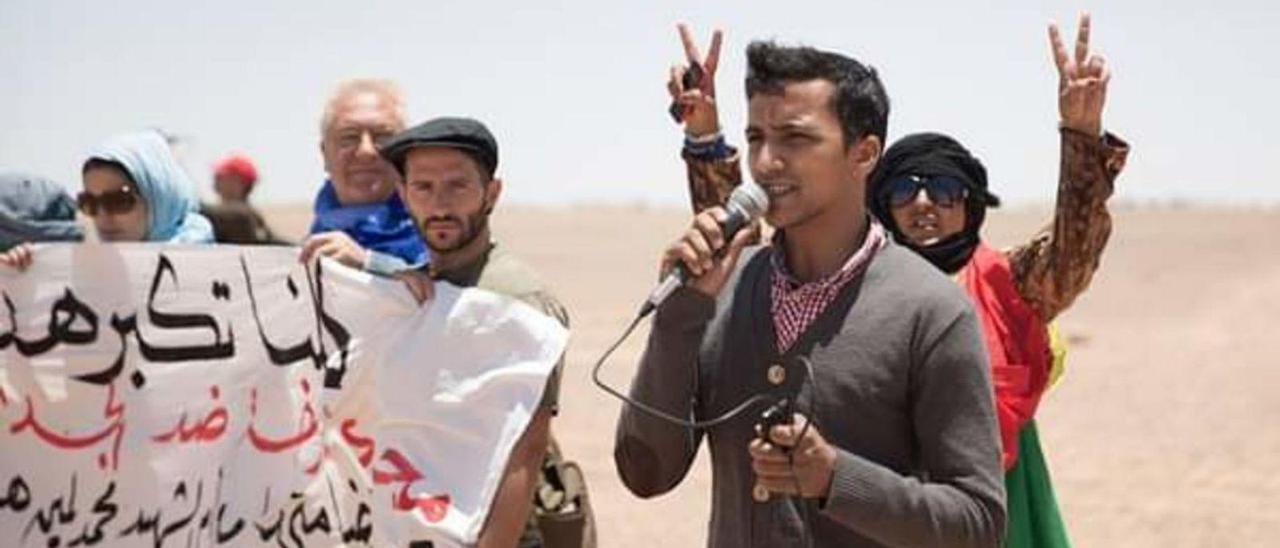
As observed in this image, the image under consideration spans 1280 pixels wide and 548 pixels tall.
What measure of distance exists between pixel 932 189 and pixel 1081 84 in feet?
2.03

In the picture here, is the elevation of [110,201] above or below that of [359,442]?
above

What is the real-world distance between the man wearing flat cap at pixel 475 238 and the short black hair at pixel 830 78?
3.58ft

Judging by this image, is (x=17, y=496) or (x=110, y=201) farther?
(x=110, y=201)

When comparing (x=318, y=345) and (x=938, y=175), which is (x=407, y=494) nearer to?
(x=318, y=345)

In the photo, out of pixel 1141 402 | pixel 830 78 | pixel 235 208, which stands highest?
pixel 830 78

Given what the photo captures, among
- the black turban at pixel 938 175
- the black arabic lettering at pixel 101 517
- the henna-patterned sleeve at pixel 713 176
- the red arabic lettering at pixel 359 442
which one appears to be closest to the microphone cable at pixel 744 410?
the henna-patterned sleeve at pixel 713 176

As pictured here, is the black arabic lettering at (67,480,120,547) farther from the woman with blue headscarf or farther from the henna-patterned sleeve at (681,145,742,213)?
the henna-patterned sleeve at (681,145,742,213)

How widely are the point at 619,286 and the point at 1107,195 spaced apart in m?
33.7

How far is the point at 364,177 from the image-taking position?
5.33m

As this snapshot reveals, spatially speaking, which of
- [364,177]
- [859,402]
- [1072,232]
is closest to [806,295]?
[859,402]

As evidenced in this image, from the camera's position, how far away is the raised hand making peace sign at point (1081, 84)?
4609 millimetres

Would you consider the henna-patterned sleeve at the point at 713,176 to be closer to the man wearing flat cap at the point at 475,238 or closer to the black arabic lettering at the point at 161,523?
the man wearing flat cap at the point at 475,238

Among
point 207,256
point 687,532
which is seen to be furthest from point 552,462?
point 687,532

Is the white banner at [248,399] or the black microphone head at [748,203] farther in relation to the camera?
the white banner at [248,399]
